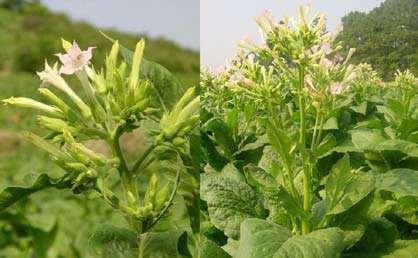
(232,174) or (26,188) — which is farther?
(232,174)

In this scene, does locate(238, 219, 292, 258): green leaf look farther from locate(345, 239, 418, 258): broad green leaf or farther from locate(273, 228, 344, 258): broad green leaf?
locate(345, 239, 418, 258): broad green leaf

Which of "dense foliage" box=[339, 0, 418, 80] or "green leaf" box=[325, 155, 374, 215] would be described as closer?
"green leaf" box=[325, 155, 374, 215]

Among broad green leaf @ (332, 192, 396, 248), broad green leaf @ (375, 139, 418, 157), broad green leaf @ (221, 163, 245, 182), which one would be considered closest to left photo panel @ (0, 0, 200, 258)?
broad green leaf @ (332, 192, 396, 248)

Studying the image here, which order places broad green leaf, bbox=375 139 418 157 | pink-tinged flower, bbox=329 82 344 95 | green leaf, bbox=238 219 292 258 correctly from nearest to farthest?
1. green leaf, bbox=238 219 292 258
2. pink-tinged flower, bbox=329 82 344 95
3. broad green leaf, bbox=375 139 418 157

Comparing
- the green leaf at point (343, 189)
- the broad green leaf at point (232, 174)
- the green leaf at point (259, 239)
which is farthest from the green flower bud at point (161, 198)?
the broad green leaf at point (232, 174)

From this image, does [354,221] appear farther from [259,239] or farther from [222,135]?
[222,135]

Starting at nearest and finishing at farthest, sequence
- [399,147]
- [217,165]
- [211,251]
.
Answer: [211,251] → [399,147] → [217,165]

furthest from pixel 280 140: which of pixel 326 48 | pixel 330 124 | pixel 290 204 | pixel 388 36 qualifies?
pixel 388 36

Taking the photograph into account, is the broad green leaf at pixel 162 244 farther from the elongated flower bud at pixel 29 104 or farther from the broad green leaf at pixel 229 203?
the broad green leaf at pixel 229 203
